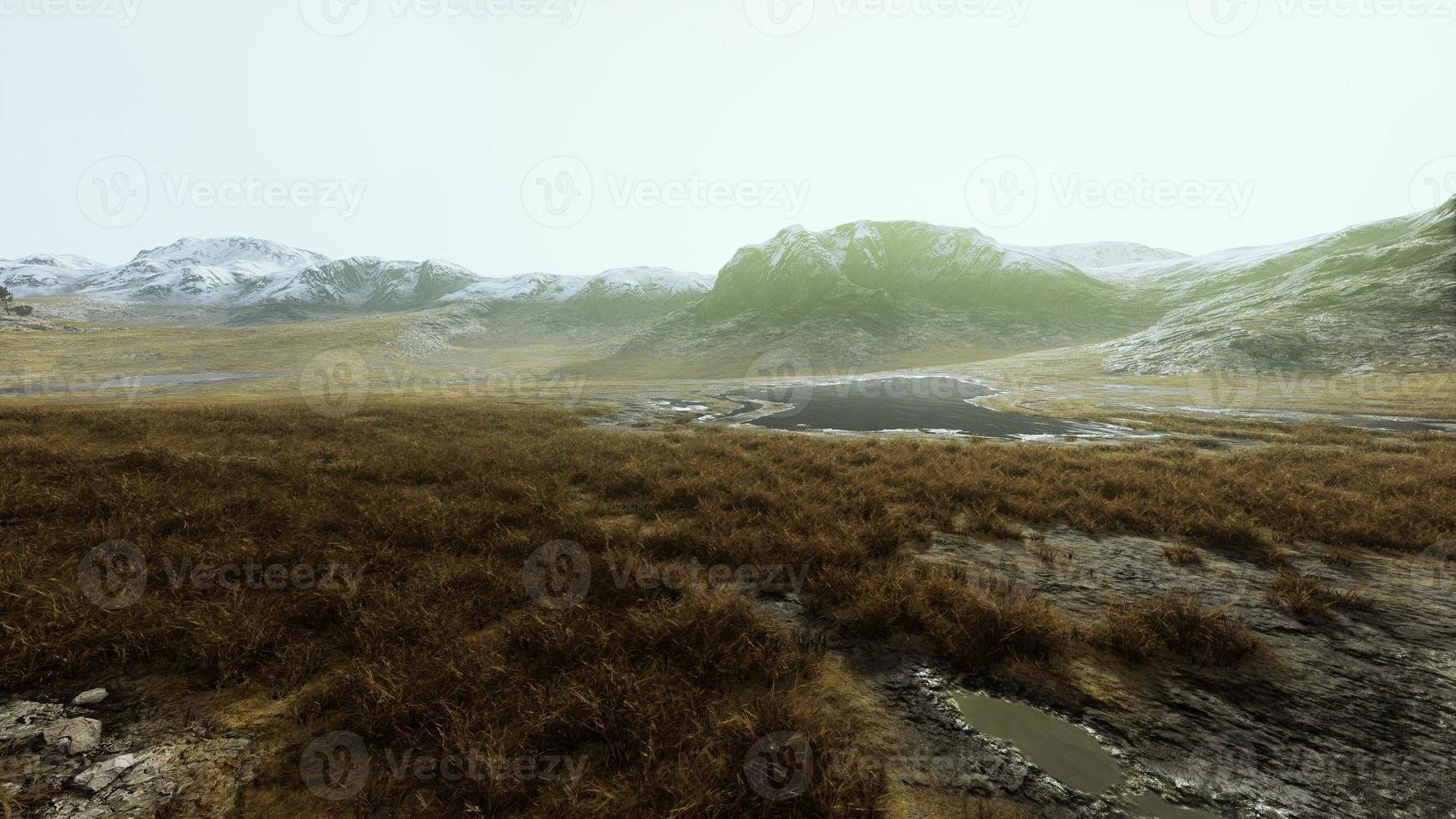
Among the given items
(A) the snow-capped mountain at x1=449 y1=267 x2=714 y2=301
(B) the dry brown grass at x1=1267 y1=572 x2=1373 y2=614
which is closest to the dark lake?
(B) the dry brown grass at x1=1267 y1=572 x2=1373 y2=614

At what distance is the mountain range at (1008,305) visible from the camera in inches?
2144

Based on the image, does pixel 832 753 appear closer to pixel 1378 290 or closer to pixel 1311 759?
pixel 1311 759

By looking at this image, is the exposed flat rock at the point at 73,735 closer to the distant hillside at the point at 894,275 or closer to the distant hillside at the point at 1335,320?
the distant hillside at the point at 1335,320

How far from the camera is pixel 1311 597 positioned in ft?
18.0

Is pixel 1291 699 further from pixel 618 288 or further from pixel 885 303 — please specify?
pixel 618 288

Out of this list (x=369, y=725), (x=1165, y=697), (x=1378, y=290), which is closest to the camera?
(x=369, y=725)

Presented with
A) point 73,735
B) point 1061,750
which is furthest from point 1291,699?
point 73,735

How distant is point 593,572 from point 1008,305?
12955cm

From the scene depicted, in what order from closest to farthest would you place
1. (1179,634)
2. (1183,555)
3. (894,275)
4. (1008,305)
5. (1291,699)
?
1. (1291,699)
2. (1179,634)
3. (1183,555)
4. (1008,305)
5. (894,275)

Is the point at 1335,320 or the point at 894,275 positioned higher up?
the point at 894,275

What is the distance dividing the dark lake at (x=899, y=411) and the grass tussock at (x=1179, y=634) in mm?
14762

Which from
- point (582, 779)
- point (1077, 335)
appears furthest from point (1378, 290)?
point (582, 779)

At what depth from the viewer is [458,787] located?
289 centimetres

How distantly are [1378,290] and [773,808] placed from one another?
104659 millimetres
